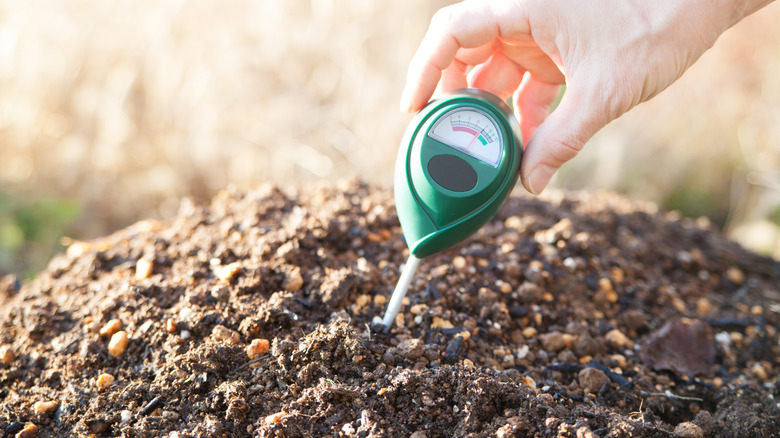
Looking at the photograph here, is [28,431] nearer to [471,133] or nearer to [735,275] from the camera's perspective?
[471,133]

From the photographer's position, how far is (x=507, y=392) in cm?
138

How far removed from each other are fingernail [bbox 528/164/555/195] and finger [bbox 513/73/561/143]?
16.7 inches

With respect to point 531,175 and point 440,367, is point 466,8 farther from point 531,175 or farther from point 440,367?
point 440,367

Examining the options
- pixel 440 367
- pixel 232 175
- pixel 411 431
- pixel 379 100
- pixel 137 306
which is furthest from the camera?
pixel 232 175

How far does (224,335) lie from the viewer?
1519 mm

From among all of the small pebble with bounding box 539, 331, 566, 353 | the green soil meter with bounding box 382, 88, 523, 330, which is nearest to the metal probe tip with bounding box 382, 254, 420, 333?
the green soil meter with bounding box 382, 88, 523, 330

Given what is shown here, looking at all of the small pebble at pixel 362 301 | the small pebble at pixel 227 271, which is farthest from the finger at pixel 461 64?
the small pebble at pixel 227 271

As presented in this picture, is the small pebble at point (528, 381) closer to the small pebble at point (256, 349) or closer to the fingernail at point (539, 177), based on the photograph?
the fingernail at point (539, 177)

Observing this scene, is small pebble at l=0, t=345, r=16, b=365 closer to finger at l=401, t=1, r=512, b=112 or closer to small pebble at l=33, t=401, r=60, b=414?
small pebble at l=33, t=401, r=60, b=414

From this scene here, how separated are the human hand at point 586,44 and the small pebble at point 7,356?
1419mm

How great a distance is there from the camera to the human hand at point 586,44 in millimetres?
1392

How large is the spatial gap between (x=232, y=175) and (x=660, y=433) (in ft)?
11.2

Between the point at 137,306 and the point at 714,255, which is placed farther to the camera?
the point at 714,255

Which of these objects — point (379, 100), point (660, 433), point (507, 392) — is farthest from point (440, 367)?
point (379, 100)
